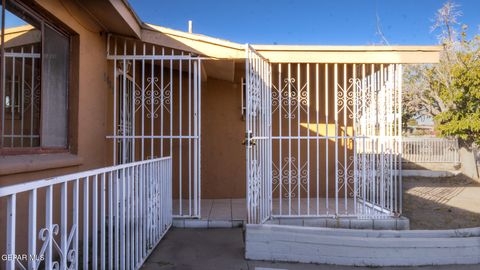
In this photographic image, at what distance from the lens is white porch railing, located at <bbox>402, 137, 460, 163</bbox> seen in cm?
1911

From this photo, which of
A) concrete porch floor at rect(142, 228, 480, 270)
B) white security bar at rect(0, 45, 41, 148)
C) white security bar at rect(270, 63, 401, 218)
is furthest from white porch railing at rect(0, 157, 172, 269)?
white security bar at rect(270, 63, 401, 218)

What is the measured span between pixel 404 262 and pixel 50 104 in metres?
4.25

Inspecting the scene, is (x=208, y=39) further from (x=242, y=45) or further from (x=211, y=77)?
(x=211, y=77)

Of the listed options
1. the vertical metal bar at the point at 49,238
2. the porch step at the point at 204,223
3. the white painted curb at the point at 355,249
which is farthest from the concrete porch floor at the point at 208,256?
the vertical metal bar at the point at 49,238

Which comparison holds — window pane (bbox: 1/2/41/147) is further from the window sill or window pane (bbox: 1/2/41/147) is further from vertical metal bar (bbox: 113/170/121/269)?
vertical metal bar (bbox: 113/170/121/269)

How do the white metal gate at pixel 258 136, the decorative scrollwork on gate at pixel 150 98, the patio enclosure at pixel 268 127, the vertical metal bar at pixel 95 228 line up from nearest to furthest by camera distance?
the vertical metal bar at pixel 95 228
the white metal gate at pixel 258 136
the patio enclosure at pixel 268 127
the decorative scrollwork on gate at pixel 150 98

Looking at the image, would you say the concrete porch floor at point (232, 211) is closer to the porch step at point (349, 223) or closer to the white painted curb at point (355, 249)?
the porch step at point (349, 223)

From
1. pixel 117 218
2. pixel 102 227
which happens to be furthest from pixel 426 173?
pixel 102 227

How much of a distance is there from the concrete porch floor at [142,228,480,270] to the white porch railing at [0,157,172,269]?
18cm

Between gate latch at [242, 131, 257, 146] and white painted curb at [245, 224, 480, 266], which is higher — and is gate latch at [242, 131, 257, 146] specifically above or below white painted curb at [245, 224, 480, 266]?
above

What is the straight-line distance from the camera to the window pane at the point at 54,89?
446 centimetres

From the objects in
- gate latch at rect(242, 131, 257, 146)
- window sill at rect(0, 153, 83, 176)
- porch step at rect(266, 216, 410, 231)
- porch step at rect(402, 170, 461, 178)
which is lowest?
porch step at rect(402, 170, 461, 178)

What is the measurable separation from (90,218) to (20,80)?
148cm

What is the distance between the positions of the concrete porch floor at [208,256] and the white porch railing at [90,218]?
0.58ft
